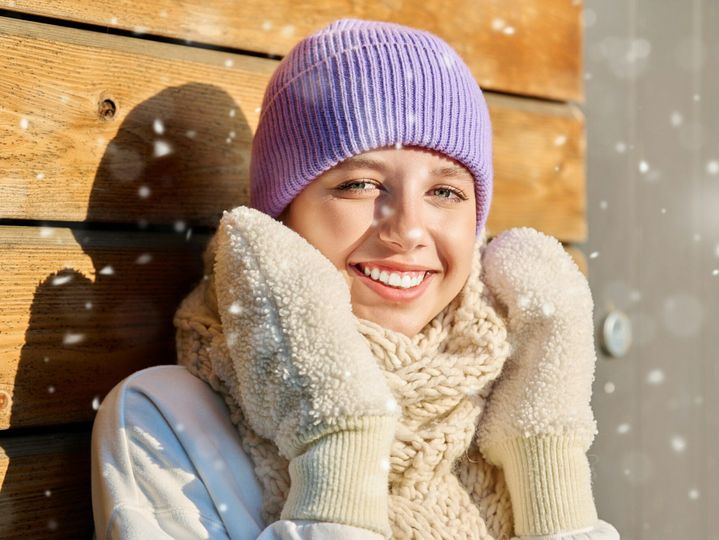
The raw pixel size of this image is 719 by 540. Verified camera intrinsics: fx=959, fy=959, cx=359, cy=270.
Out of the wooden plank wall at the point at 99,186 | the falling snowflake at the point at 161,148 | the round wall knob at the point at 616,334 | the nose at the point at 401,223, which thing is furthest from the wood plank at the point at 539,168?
the falling snowflake at the point at 161,148

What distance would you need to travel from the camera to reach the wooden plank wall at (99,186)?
1.33 metres

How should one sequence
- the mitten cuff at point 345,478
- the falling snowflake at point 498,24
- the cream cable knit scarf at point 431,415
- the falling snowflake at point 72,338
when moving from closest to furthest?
the mitten cuff at point 345,478, the cream cable knit scarf at point 431,415, the falling snowflake at point 72,338, the falling snowflake at point 498,24

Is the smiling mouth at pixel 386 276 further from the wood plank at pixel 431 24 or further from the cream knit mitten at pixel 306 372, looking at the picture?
the wood plank at pixel 431 24

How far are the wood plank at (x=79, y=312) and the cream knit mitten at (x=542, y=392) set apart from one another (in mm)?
504

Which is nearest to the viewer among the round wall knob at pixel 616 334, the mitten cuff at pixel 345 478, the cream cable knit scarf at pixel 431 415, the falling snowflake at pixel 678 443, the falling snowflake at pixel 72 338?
the mitten cuff at pixel 345 478

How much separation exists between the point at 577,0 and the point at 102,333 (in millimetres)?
1168

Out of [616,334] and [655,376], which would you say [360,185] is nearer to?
[616,334]

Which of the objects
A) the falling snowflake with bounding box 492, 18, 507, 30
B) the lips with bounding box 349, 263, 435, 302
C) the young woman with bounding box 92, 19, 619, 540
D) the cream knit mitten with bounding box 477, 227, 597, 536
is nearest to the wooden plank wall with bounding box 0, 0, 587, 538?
the young woman with bounding box 92, 19, 619, 540

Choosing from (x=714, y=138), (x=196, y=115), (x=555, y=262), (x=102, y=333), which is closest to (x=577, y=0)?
(x=714, y=138)

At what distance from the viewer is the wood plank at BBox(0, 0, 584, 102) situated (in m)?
1.44

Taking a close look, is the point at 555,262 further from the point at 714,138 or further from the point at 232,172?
the point at 714,138

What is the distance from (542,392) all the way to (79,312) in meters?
0.67

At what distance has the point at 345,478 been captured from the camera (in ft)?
A: 3.75

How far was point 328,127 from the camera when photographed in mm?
1302
